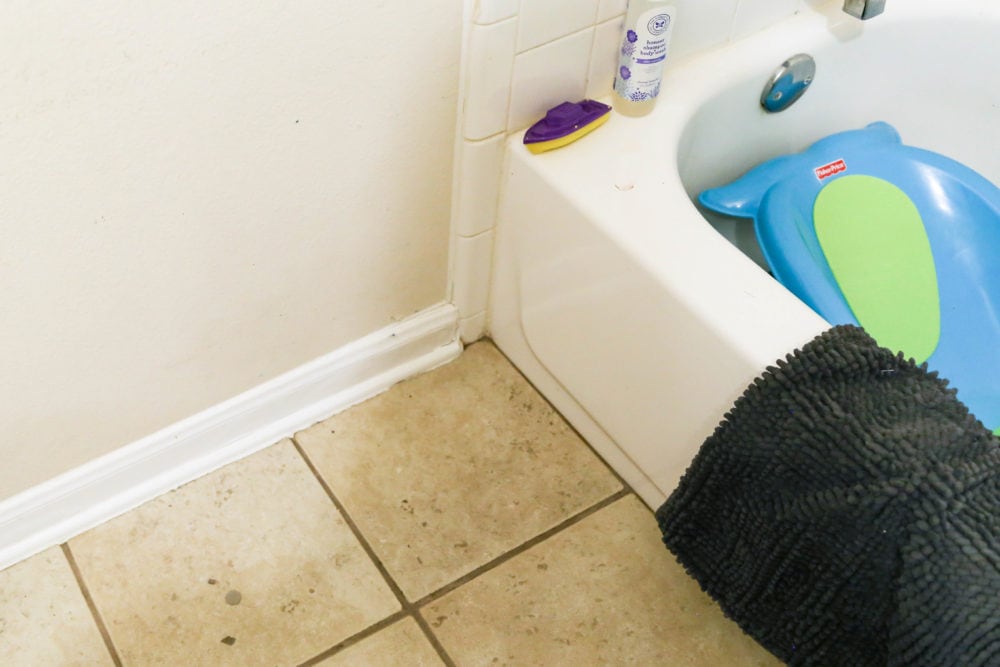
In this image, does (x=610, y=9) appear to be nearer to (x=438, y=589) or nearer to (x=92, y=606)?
(x=438, y=589)

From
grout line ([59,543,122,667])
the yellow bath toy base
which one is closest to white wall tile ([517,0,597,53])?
the yellow bath toy base

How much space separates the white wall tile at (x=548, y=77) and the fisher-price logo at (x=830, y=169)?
34 cm

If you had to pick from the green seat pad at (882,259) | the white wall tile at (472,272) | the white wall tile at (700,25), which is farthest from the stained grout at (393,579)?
the white wall tile at (700,25)

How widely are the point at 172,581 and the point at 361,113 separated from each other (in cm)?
56

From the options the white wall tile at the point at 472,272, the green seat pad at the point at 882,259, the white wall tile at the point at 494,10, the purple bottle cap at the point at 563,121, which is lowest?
the white wall tile at the point at 472,272

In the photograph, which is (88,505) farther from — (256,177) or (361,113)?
(361,113)

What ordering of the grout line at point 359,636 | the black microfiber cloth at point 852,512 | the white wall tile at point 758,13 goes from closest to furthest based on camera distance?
the black microfiber cloth at point 852,512 → the grout line at point 359,636 → the white wall tile at point 758,13

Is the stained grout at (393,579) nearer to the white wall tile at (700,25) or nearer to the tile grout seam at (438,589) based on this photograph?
the tile grout seam at (438,589)

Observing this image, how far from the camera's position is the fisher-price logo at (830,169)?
1252mm

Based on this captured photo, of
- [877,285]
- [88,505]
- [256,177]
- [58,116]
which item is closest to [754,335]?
[877,285]

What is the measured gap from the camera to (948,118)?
1350mm

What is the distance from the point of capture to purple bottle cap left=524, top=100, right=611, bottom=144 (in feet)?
3.53

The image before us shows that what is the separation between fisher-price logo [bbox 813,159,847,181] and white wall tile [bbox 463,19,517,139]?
0.44 m

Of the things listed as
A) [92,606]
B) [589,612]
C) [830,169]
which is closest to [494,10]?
[830,169]
